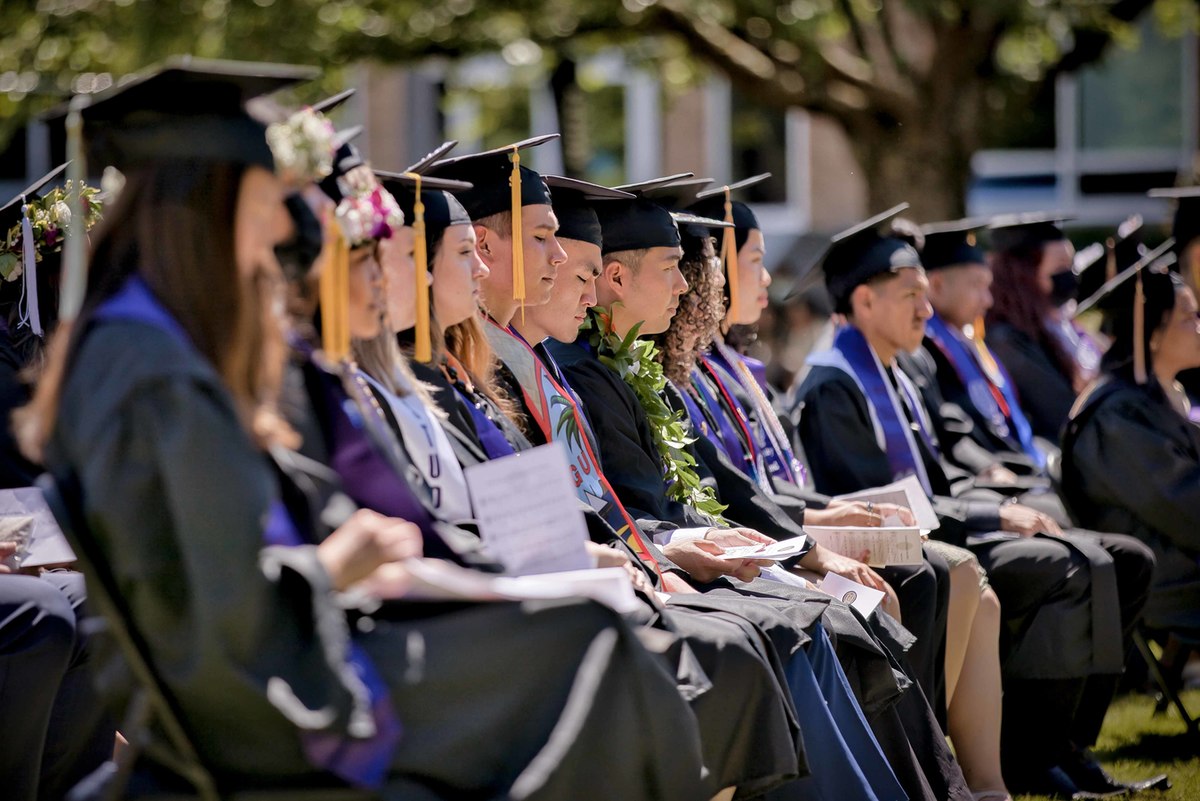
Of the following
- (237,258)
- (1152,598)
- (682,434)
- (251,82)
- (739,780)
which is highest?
(251,82)

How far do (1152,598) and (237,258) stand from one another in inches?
180

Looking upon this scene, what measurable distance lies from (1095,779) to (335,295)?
3545 mm

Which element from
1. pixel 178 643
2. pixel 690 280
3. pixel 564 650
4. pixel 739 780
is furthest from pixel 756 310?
pixel 178 643

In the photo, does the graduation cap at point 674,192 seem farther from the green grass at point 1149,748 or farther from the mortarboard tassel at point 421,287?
the green grass at point 1149,748

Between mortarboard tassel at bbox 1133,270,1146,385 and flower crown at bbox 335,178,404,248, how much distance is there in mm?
3933

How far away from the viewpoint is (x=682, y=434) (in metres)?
4.78

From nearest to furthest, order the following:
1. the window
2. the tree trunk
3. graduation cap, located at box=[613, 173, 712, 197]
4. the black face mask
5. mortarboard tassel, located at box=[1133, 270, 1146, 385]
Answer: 1. graduation cap, located at box=[613, 173, 712, 197]
2. mortarboard tassel, located at box=[1133, 270, 1146, 385]
3. the black face mask
4. the tree trunk
5. the window

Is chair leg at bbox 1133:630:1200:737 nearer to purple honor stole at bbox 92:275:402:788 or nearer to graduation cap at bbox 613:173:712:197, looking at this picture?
graduation cap at bbox 613:173:712:197

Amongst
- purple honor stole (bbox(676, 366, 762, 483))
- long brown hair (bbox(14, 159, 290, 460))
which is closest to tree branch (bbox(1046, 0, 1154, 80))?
purple honor stole (bbox(676, 366, 762, 483))

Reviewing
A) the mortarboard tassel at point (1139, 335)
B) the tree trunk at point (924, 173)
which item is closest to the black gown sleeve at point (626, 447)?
the mortarboard tassel at point (1139, 335)

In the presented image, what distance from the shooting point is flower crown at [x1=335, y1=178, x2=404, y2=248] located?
3.07m

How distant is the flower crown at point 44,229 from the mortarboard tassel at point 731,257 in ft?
7.61

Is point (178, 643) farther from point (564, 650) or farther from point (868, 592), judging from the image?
point (868, 592)

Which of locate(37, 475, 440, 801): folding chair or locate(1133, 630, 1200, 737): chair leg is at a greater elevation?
locate(37, 475, 440, 801): folding chair
